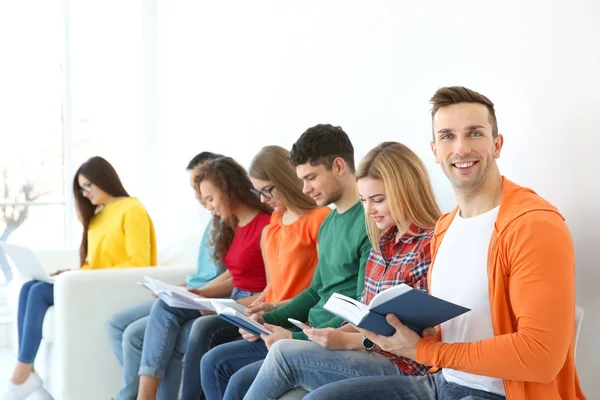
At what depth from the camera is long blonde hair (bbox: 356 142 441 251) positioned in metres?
2.08

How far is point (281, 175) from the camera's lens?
111 inches

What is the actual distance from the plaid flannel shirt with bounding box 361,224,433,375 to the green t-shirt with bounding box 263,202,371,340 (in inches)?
4.1

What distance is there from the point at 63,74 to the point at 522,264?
488 cm

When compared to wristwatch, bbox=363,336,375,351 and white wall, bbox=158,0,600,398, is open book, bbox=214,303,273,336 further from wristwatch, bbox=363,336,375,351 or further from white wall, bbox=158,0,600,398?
white wall, bbox=158,0,600,398

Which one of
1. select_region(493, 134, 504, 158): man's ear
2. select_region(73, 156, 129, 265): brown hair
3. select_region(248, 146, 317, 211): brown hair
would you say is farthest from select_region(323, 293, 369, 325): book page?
select_region(73, 156, 129, 265): brown hair

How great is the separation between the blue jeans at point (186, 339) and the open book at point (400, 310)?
115 centimetres

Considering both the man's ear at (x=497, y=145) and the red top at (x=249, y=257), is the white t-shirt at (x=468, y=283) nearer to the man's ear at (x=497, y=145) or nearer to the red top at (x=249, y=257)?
the man's ear at (x=497, y=145)

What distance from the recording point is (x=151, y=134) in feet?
18.8

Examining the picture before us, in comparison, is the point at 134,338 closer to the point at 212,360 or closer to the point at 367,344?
the point at 212,360

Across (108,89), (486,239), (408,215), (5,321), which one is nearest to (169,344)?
(408,215)

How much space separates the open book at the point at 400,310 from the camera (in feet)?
5.10

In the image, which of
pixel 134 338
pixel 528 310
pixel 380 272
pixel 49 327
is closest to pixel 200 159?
pixel 134 338

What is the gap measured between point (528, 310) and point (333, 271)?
96 centimetres

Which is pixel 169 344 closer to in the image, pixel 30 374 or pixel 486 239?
pixel 30 374
